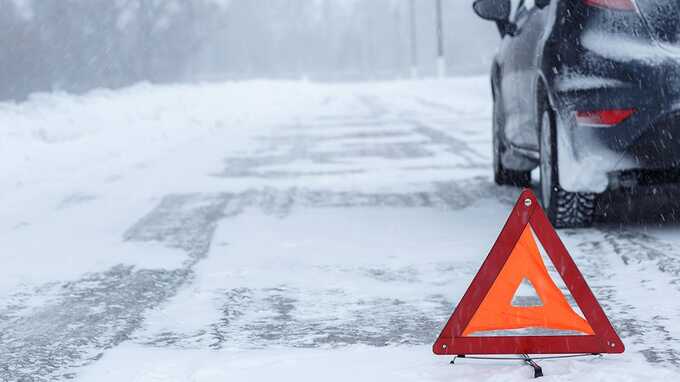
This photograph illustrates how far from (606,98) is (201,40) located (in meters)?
66.9

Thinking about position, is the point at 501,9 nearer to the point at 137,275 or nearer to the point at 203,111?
the point at 137,275

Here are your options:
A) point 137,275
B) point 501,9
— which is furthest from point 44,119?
point 137,275

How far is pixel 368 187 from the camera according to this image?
35.9 feet

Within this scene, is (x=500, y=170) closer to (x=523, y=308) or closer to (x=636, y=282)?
(x=636, y=282)

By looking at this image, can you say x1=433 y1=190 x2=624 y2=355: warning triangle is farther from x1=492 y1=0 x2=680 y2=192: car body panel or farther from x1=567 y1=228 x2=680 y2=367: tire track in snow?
x1=492 y1=0 x2=680 y2=192: car body panel

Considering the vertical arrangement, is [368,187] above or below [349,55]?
above

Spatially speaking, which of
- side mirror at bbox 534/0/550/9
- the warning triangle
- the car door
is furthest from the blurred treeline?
the warning triangle

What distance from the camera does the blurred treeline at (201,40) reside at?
107 feet

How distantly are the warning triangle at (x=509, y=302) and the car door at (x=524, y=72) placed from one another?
3.76 m

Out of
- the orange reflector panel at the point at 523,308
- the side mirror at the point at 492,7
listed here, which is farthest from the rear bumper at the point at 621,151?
the orange reflector panel at the point at 523,308

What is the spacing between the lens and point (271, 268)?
6.67 m

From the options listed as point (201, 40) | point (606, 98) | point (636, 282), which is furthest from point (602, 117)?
point (201, 40)

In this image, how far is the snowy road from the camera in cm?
457

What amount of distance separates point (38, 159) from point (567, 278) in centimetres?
1067
